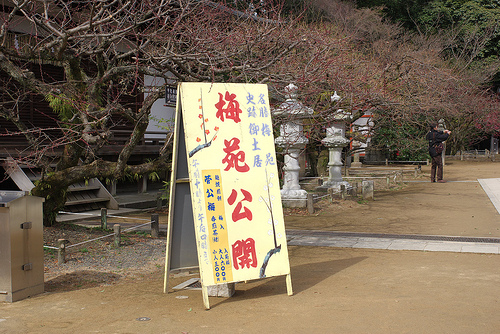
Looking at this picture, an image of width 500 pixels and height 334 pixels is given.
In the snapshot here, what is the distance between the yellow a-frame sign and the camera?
4.91 metres

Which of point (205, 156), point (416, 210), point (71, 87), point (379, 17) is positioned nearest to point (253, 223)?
point (205, 156)

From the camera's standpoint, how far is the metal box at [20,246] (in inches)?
199

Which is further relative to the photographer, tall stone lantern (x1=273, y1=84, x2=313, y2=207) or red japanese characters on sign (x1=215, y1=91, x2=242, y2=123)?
tall stone lantern (x1=273, y1=84, x2=313, y2=207)

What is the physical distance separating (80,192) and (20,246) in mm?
7645

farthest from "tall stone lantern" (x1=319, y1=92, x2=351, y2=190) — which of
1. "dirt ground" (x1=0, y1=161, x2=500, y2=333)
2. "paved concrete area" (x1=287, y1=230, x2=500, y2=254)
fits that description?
"dirt ground" (x1=0, y1=161, x2=500, y2=333)

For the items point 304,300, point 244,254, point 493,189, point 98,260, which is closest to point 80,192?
point 98,260

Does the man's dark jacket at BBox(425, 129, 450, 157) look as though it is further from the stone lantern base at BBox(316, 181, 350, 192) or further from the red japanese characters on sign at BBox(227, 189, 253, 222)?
the red japanese characters on sign at BBox(227, 189, 253, 222)

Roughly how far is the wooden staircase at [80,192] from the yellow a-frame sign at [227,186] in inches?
272

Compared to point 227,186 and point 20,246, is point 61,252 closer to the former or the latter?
point 20,246

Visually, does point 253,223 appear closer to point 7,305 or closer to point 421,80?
point 7,305

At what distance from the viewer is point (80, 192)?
12.5m

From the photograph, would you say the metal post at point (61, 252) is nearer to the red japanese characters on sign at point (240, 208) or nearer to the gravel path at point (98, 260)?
the gravel path at point (98, 260)

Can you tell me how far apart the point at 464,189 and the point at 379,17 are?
14.8 m

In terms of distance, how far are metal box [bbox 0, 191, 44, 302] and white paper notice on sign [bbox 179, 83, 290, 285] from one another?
1953mm
